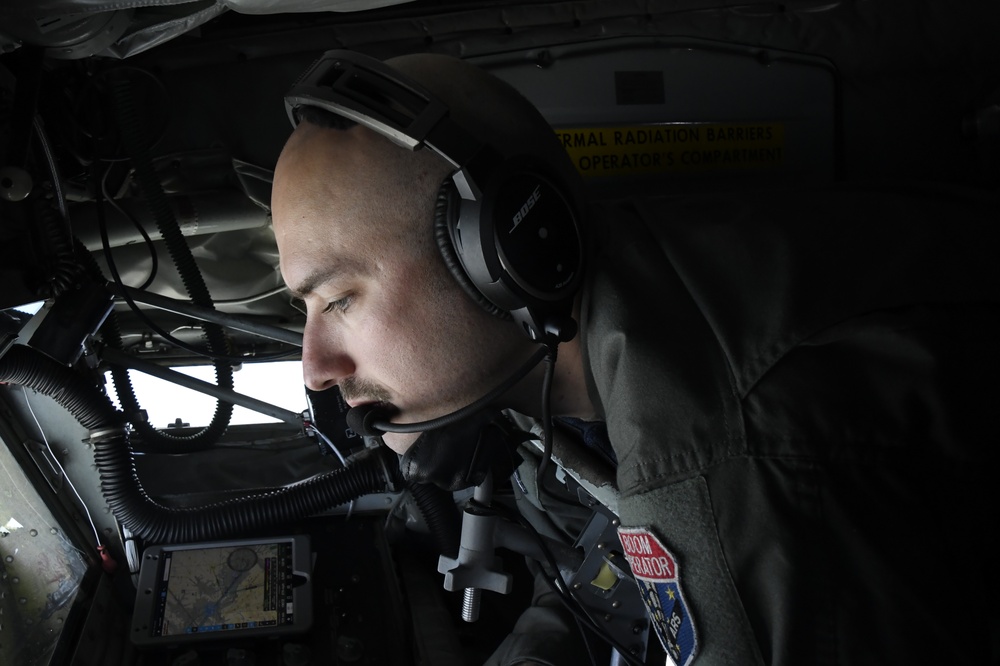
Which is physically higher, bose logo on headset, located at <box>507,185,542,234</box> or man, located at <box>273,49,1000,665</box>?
bose logo on headset, located at <box>507,185,542,234</box>

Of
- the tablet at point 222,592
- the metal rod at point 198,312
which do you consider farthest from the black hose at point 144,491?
the metal rod at point 198,312

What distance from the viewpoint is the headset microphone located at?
1.02 meters

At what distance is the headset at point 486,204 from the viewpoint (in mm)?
898

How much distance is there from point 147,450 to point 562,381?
3.50 feet

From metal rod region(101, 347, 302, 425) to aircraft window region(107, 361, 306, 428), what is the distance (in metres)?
0.08

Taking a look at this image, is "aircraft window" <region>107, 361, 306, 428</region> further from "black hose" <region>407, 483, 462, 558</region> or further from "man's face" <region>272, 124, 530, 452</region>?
"man's face" <region>272, 124, 530, 452</region>

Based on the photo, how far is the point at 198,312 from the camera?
149 centimetres

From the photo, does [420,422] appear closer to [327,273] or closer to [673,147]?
[327,273]

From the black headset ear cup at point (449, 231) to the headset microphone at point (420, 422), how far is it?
10 centimetres

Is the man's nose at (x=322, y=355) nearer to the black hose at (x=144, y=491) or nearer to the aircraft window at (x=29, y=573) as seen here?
the black hose at (x=144, y=491)

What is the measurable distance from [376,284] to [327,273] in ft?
0.22

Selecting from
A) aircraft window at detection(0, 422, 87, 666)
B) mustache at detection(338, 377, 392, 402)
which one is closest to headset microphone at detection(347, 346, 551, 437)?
mustache at detection(338, 377, 392, 402)

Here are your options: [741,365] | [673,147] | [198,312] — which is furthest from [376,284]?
[673,147]

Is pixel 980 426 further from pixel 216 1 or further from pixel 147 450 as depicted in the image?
pixel 147 450
